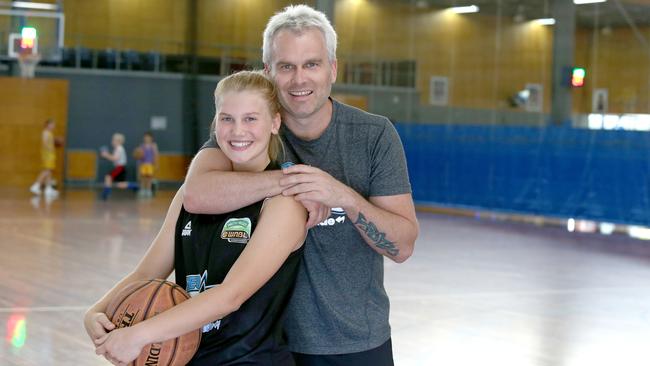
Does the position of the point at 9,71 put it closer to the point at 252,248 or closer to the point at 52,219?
the point at 52,219

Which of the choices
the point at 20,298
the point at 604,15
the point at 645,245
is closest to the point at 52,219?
the point at 20,298

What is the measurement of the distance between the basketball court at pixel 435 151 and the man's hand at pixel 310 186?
171 inches

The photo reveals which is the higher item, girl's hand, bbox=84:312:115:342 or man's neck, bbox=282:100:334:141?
man's neck, bbox=282:100:334:141

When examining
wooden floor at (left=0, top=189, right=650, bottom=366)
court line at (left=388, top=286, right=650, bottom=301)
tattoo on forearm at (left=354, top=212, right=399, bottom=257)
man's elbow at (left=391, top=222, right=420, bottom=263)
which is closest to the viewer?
tattoo on forearm at (left=354, top=212, right=399, bottom=257)

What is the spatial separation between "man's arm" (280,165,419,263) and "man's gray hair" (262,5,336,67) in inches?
19.6

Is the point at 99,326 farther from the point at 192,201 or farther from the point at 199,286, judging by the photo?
the point at 192,201

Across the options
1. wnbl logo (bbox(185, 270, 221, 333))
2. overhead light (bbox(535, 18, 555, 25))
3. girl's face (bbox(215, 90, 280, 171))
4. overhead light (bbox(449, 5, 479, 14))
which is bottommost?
wnbl logo (bbox(185, 270, 221, 333))

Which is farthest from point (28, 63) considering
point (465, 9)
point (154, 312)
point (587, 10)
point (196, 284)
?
point (154, 312)

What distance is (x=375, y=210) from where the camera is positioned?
125 inches

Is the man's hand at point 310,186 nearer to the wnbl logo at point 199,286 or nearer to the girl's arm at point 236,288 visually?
the girl's arm at point 236,288

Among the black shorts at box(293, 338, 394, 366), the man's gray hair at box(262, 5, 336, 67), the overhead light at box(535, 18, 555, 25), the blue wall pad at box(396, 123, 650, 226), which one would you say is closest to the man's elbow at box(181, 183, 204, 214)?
the man's gray hair at box(262, 5, 336, 67)

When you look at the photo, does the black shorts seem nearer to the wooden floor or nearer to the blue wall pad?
the wooden floor

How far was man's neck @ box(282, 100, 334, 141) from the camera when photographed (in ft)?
11.0

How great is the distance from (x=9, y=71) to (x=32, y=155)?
8.39 ft
